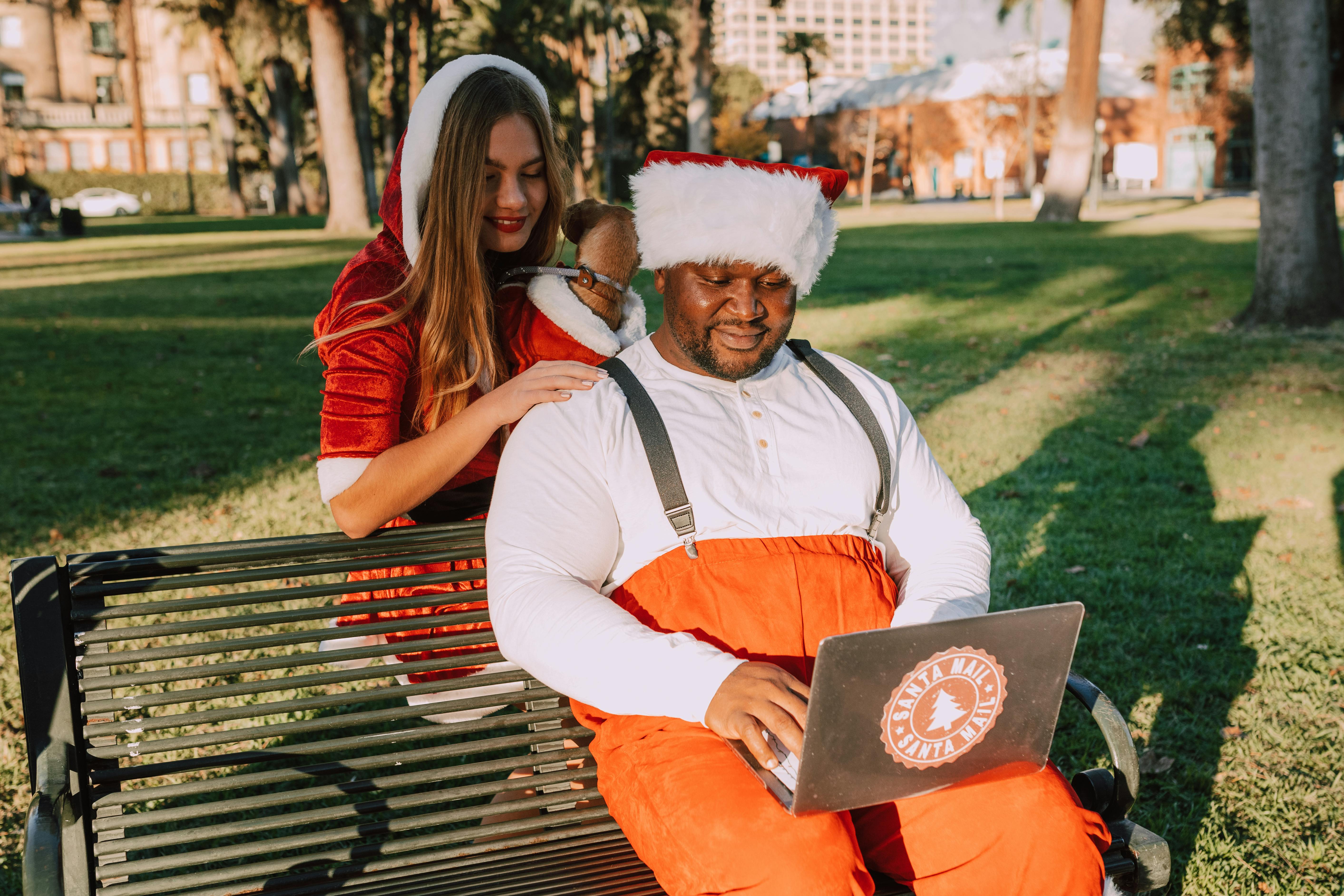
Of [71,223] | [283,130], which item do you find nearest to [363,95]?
[283,130]

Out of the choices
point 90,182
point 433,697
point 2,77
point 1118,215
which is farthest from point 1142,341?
point 2,77

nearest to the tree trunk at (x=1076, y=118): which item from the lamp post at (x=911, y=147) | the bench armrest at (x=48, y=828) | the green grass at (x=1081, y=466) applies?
the green grass at (x=1081, y=466)

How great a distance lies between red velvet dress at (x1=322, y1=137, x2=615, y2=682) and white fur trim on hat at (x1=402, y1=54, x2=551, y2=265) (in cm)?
5

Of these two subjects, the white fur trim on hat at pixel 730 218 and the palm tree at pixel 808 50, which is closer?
the white fur trim on hat at pixel 730 218

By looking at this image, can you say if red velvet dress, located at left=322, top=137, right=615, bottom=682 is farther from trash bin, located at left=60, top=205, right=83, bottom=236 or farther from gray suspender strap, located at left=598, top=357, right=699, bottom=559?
trash bin, located at left=60, top=205, right=83, bottom=236

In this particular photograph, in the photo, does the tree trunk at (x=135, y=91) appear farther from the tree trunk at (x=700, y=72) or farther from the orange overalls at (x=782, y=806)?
the orange overalls at (x=782, y=806)

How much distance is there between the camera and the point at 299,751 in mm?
2266

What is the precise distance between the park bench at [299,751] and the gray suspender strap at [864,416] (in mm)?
579

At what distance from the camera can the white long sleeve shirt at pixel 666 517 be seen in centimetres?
204

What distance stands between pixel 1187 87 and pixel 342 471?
211ft

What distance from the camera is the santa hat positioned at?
235 centimetres

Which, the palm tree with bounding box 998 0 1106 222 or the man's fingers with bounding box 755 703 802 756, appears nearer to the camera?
the man's fingers with bounding box 755 703 802 756

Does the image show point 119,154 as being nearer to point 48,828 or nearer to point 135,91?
point 135,91

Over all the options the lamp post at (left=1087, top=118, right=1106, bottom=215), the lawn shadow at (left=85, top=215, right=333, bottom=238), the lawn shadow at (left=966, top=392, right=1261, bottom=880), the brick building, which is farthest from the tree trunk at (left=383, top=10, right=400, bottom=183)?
the lawn shadow at (left=966, top=392, right=1261, bottom=880)
